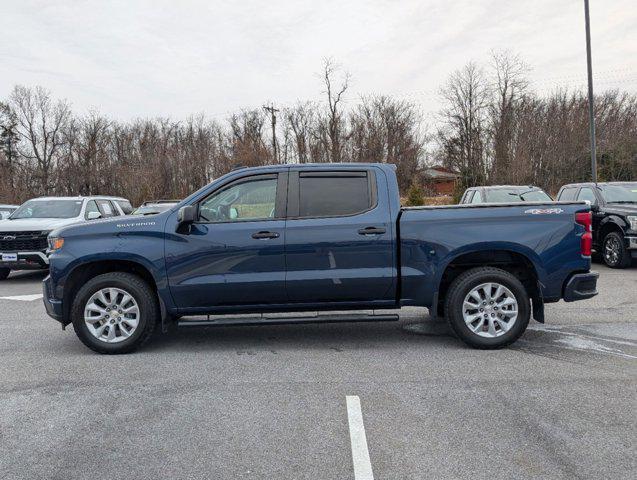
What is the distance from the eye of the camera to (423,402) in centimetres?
421

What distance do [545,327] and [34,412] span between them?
556 centimetres

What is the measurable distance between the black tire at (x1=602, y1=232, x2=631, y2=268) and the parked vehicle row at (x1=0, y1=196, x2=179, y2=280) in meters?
10.8

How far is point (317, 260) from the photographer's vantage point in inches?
221

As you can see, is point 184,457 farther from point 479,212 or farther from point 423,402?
point 479,212

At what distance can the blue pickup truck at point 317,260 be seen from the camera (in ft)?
18.4

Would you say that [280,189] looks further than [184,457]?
Yes

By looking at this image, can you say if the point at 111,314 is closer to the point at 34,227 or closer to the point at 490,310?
the point at 490,310

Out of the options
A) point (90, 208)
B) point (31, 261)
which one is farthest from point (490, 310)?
point (90, 208)

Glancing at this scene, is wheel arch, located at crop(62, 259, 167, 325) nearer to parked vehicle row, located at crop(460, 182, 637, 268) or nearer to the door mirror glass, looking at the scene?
the door mirror glass

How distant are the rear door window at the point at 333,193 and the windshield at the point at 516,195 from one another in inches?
347

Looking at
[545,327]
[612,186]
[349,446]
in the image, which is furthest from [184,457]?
[612,186]

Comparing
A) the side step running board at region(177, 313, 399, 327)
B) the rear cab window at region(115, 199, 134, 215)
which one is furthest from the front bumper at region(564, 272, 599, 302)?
the rear cab window at region(115, 199, 134, 215)

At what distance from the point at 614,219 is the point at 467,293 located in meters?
7.35

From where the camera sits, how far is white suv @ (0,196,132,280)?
1112 centimetres
